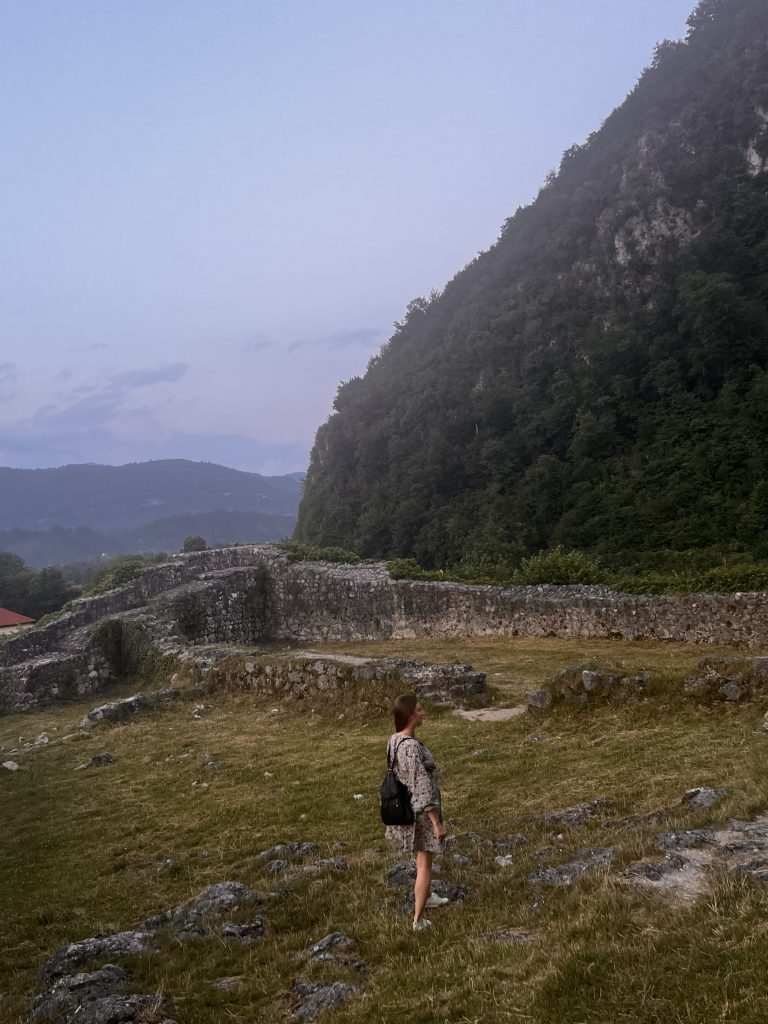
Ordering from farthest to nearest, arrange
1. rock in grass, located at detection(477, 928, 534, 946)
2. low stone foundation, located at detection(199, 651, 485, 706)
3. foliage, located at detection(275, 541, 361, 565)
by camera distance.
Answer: foliage, located at detection(275, 541, 361, 565) → low stone foundation, located at detection(199, 651, 485, 706) → rock in grass, located at detection(477, 928, 534, 946)

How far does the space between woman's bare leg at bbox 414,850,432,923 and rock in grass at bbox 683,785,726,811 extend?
256 centimetres

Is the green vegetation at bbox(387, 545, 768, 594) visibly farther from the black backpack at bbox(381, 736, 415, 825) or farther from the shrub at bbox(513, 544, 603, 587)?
the black backpack at bbox(381, 736, 415, 825)

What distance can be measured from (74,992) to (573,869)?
3.57 metres

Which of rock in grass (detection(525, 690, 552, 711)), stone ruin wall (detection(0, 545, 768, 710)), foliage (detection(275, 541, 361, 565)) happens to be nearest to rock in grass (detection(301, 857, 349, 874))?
rock in grass (detection(525, 690, 552, 711))

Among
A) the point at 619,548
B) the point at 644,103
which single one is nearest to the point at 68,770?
the point at 619,548

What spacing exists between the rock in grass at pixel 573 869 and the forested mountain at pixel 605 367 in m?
29.8

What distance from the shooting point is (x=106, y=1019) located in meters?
4.32

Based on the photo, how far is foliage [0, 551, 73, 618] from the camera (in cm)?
5447

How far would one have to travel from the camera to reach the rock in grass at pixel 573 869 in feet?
17.9

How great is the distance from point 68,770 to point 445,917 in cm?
931

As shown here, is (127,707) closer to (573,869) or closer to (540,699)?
(540,699)

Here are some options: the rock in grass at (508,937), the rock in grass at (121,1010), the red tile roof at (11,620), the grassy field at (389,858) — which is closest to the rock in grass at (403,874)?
the grassy field at (389,858)

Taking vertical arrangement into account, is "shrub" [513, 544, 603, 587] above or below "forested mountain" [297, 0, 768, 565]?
below

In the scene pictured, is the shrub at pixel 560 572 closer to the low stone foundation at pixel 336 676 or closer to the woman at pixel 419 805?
the low stone foundation at pixel 336 676
